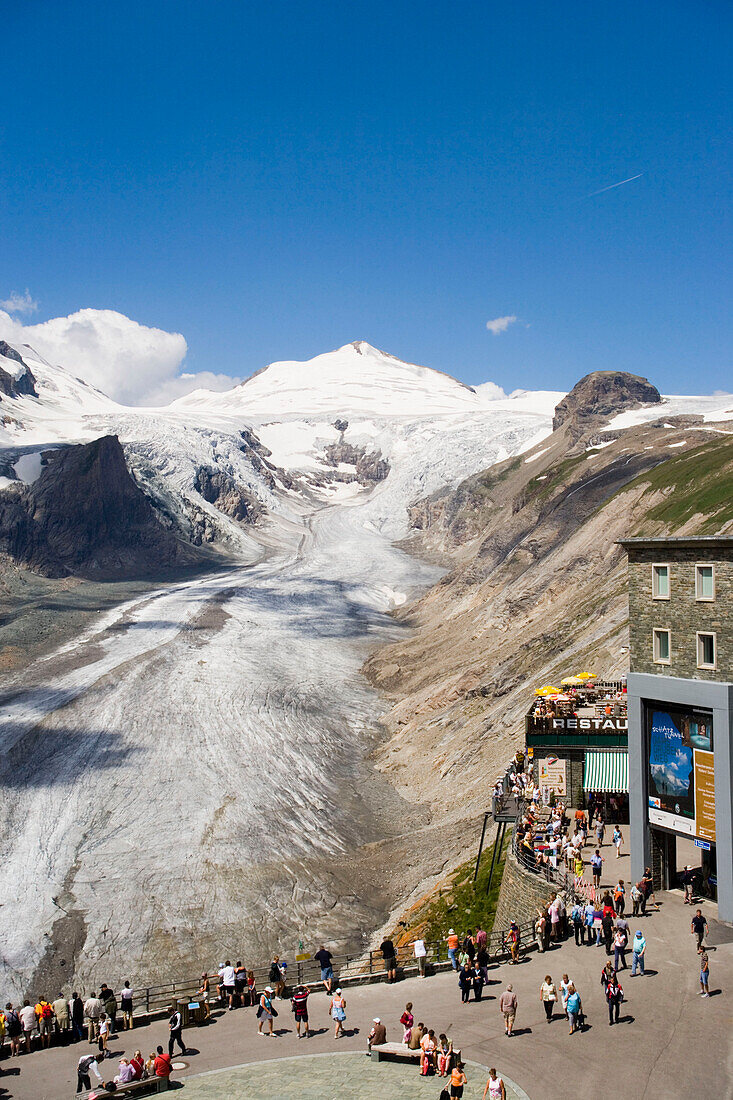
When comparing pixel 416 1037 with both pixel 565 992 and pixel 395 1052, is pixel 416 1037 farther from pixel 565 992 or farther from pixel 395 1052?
pixel 565 992

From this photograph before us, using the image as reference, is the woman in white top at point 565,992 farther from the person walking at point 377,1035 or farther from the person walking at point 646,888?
the person walking at point 646,888

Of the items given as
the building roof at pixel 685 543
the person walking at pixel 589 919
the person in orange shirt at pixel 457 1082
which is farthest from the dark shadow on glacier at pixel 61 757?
the person in orange shirt at pixel 457 1082

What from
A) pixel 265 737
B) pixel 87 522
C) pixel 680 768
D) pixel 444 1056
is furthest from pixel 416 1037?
pixel 87 522

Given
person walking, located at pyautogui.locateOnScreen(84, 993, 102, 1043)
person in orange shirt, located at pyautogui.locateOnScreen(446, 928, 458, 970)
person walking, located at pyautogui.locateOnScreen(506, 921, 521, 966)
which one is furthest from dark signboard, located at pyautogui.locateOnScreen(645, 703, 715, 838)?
person walking, located at pyautogui.locateOnScreen(84, 993, 102, 1043)

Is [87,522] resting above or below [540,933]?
above

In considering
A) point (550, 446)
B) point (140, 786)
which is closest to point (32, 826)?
point (140, 786)

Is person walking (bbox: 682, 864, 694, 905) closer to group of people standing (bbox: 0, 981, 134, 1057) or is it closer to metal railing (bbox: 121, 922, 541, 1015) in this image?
metal railing (bbox: 121, 922, 541, 1015)
